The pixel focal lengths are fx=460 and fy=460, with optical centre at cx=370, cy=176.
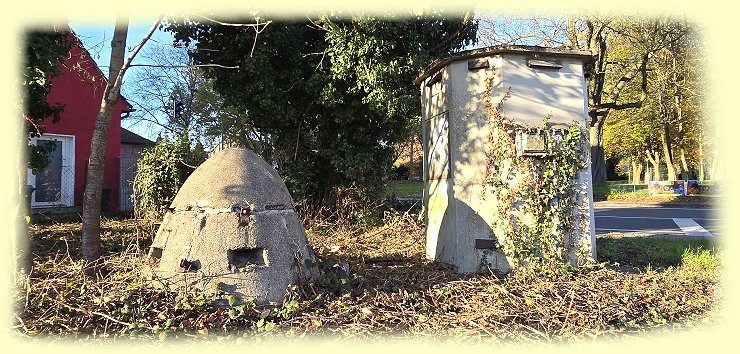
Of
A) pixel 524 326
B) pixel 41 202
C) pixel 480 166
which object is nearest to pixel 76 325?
pixel 524 326

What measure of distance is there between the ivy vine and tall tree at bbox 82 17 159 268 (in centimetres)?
495

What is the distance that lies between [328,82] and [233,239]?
20.7ft

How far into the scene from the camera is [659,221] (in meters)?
15.6

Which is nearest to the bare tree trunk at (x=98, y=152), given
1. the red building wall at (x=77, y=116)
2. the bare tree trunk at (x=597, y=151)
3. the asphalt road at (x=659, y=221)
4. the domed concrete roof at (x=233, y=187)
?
the domed concrete roof at (x=233, y=187)

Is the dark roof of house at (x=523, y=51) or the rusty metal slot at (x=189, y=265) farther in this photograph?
the dark roof of house at (x=523, y=51)

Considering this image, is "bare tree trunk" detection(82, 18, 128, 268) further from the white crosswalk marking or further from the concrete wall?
the white crosswalk marking

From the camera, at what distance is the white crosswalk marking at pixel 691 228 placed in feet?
39.0

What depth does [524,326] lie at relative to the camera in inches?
177

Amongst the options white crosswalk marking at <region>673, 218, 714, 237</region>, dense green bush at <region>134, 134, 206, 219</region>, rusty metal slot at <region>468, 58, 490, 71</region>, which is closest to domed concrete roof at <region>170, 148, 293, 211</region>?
rusty metal slot at <region>468, 58, 490, 71</region>

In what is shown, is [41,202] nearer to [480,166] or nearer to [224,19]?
[224,19]

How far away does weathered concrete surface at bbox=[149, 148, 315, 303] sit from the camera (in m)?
4.71

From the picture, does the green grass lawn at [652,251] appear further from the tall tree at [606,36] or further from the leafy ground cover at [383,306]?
the tall tree at [606,36]

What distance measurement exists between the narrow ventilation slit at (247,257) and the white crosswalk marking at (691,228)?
11497 mm

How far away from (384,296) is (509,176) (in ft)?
8.90
